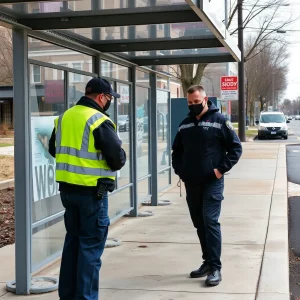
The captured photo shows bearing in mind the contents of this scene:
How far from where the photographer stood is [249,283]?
17.4 feet

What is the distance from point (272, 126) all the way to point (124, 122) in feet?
93.0

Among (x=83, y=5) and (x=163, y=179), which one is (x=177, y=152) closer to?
(x=83, y=5)

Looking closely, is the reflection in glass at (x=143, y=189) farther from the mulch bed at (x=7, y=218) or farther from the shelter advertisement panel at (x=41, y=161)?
the shelter advertisement panel at (x=41, y=161)

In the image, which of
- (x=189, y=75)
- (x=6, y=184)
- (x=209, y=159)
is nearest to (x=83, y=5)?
(x=209, y=159)

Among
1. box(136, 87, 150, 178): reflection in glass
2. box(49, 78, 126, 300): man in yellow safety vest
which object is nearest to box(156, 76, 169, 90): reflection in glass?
box(136, 87, 150, 178): reflection in glass

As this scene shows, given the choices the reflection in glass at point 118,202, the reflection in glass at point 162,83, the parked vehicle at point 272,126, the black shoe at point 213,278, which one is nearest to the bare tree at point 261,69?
the parked vehicle at point 272,126

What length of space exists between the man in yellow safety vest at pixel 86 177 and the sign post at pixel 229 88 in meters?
13.9

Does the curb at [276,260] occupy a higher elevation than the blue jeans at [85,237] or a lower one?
lower

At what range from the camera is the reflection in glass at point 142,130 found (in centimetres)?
905

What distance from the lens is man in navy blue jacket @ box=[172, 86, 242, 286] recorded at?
5137 mm

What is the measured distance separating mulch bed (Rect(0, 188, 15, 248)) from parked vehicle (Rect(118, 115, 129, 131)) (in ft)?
6.88

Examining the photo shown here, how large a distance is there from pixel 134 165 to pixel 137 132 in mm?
637

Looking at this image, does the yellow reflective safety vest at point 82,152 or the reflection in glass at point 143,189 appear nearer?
the yellow reflective safety vest at point 82,152

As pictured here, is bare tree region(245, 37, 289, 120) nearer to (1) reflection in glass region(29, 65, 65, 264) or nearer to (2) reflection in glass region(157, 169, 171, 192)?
(2) reflection in glass region(157, 169, 171, 192)
